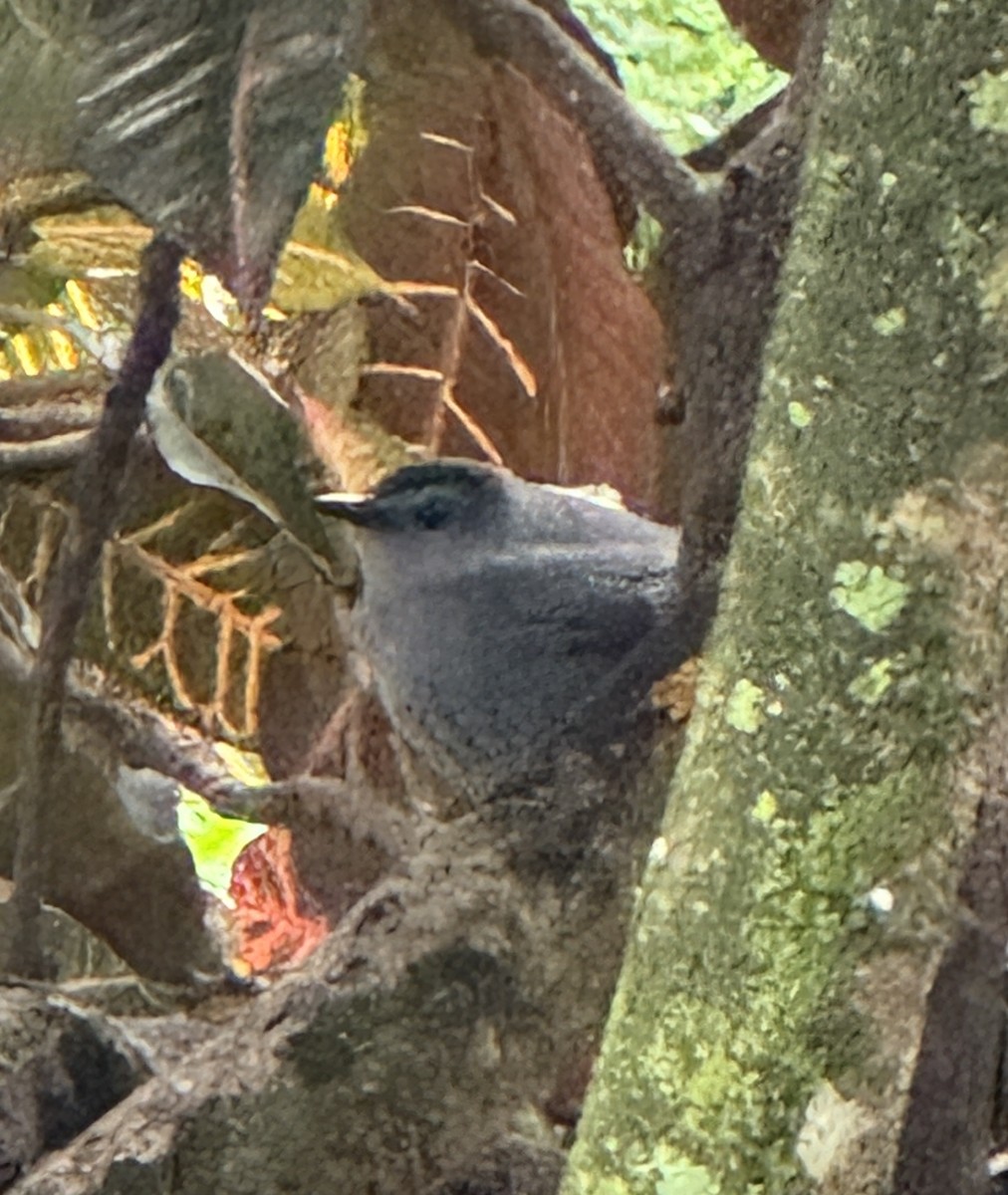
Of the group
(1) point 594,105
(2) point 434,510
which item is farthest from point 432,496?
(1) point 594,105

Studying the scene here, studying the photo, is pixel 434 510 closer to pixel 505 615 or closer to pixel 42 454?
pixel 505 615

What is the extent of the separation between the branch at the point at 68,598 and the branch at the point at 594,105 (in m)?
0.13

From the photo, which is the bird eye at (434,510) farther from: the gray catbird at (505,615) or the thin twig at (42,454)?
the thin twig at (42,454)

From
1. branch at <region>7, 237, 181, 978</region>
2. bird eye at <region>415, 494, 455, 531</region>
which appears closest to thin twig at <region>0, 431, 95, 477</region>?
branch at <region>7, 237, 181, 978</region>

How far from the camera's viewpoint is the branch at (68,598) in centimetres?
49

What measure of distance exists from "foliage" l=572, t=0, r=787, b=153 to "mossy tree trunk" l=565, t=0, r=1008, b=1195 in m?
0.13

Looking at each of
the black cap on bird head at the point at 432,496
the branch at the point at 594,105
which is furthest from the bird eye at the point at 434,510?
the branch at the point at 594,105

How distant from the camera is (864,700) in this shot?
0.34m

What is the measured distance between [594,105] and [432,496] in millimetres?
120

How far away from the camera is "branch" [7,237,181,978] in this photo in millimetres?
491

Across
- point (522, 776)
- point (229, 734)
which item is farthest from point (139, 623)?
point (522, 776)

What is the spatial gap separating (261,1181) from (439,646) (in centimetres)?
16

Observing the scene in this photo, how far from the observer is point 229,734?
0.51 meters

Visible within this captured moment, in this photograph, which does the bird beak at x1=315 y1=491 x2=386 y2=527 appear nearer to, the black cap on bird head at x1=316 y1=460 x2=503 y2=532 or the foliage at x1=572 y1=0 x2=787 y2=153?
the black cap on bird head at x1=316 y1=460 x2=503 y2=532
